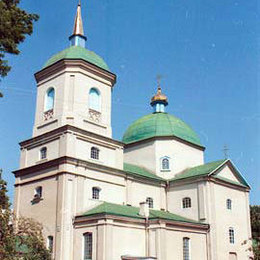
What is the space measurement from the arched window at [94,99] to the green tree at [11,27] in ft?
51.3

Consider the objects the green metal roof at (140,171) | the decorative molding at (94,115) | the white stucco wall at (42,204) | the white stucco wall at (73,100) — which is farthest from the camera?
the green metal roof at (140,171)

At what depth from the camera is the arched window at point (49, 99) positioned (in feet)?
104

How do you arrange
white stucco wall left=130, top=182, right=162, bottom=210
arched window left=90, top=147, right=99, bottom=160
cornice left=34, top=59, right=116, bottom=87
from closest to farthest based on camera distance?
1. arched window left=90, top=147, right=99, bottom=160
2. cornice left=34, top=59, right=116, bottom=87
3. white stucco wall left=130, top=182, right=162, bottom=210

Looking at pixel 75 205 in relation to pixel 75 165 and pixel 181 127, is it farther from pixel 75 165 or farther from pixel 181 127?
pixel 181 127

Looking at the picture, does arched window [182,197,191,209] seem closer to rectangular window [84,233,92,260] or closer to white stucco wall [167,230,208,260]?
white stucco wall [167,230,208,260]

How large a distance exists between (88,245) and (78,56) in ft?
44.9

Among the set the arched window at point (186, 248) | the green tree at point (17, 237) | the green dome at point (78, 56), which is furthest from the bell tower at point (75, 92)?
the green tree at point (17, 237)

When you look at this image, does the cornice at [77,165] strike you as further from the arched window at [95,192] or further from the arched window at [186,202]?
the arched window at [186,202]

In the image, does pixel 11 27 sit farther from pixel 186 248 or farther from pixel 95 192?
pixel 186 248

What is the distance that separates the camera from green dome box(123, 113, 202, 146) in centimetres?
3925

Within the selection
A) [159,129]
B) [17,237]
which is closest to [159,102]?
[159,129]

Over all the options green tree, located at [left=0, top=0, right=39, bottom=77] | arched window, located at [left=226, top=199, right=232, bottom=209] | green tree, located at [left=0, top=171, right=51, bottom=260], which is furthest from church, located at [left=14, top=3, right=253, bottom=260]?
green tree, located at [left=0, top=0, right=39, bottom=77]

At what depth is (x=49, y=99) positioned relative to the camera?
32000 mm

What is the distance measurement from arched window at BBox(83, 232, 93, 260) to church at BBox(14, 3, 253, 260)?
0.06 meters
